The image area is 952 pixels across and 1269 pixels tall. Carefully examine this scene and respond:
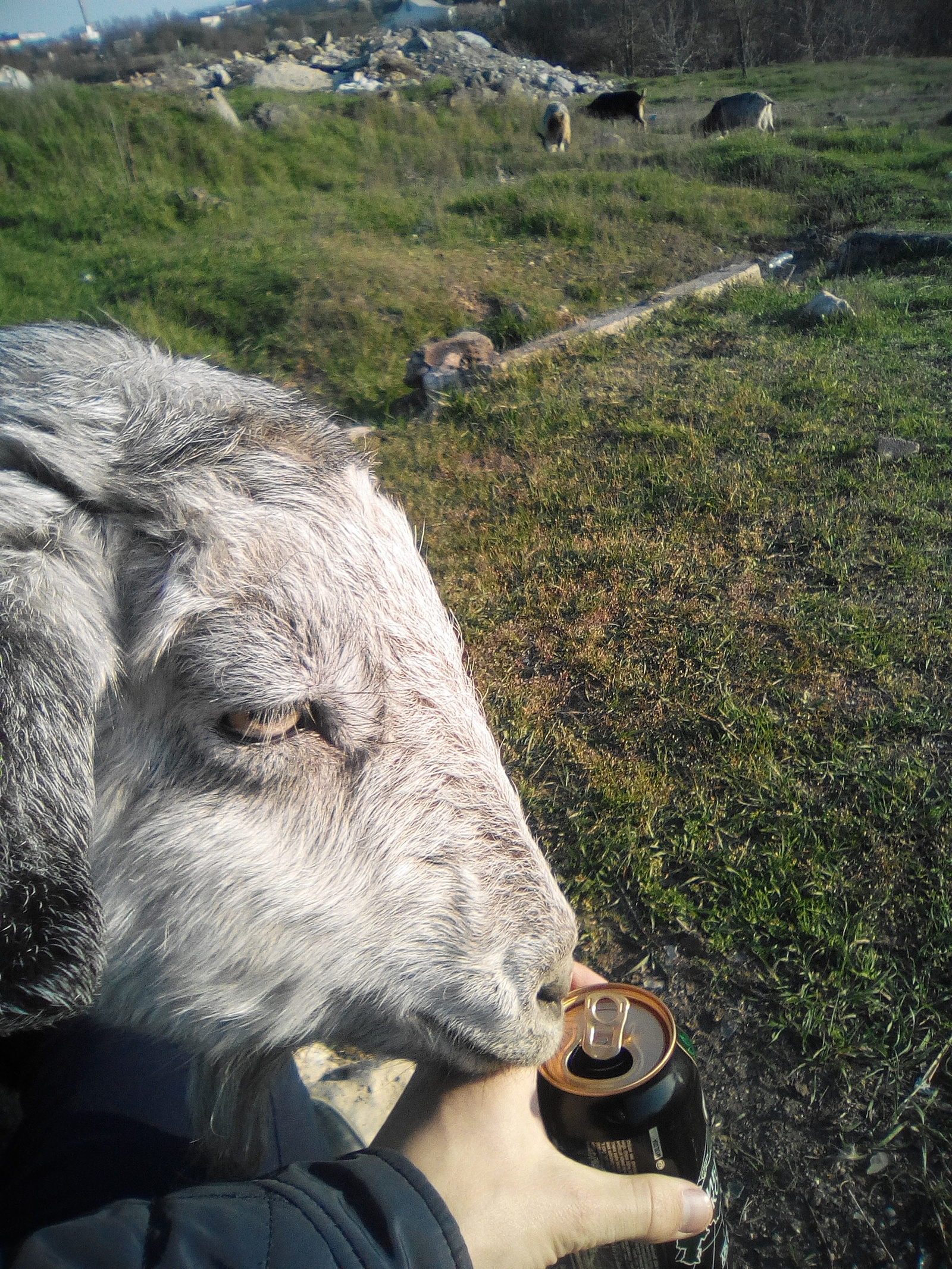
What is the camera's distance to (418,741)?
5.45ft

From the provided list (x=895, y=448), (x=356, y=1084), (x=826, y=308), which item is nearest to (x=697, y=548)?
(x=895, y=448)

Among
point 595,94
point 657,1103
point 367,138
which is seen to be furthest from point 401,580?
point 595,94

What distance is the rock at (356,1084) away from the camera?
238 centimetres

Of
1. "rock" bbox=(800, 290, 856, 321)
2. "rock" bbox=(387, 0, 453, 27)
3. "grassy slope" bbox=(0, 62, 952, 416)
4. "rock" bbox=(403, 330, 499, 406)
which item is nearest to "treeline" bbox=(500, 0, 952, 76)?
"rock" bbox=(387, 0, 453, 27)

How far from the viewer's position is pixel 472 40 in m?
35.2

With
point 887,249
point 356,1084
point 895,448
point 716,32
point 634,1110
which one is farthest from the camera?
point 716,32

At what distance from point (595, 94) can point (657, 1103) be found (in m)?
34.8

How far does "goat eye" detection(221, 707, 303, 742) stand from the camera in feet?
4.97

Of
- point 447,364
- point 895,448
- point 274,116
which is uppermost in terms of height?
point 274,116

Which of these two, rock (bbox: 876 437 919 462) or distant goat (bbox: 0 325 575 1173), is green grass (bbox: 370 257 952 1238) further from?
distant goat (bbox: 0 325 575 1173)

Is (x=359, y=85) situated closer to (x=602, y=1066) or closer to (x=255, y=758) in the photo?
(x=255, y=758)

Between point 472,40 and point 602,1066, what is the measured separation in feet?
138

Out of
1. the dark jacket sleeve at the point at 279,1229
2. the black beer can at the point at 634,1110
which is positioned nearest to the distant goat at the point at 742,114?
the black beer can at the point at 634,1110

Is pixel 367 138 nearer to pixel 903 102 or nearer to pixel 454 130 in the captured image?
pixel 454 130
